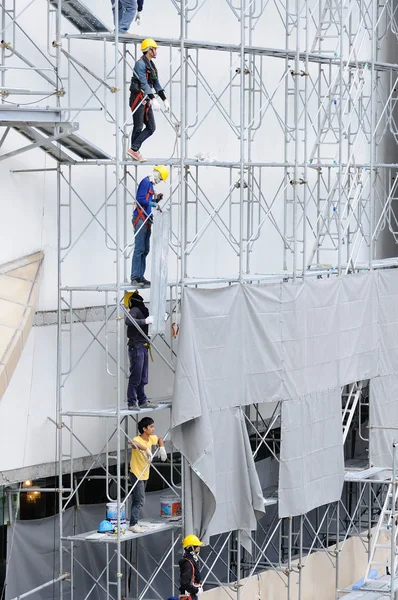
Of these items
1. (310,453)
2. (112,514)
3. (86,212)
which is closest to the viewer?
(112,514)

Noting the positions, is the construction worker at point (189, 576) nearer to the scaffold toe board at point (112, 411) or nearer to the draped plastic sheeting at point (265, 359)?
the draped plastic sheeting at point (265, 359)

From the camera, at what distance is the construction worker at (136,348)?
18.2 meters

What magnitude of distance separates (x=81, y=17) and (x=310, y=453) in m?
7.46

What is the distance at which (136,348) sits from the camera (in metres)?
18.3

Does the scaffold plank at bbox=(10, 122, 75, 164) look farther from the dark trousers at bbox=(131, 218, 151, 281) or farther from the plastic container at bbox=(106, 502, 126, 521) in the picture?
the plastic container at bbox=(106, 502, 126, 521)

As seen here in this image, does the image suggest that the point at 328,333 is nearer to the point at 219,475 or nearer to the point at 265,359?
the point at 265,359

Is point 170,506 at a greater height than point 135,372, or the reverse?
point 135,372

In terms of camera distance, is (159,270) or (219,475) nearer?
(159,270)

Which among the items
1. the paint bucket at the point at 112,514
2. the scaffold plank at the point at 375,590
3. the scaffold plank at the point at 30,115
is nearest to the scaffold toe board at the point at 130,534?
the paint bucket at the point at 112,514

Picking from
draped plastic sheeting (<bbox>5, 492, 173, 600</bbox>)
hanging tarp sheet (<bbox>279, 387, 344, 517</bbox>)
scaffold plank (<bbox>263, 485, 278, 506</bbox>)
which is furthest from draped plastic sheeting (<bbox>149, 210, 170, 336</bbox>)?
scaffold plank (<bbox>263, 485, 278, 506</bbox>)

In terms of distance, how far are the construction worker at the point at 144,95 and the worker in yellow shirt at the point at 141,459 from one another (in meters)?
3.53

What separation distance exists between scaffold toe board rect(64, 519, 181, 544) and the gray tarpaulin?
19.3ft

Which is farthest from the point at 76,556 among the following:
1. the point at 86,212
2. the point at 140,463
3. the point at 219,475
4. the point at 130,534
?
the point at 86,212

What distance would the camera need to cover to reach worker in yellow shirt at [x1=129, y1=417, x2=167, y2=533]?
18156 millimetres
